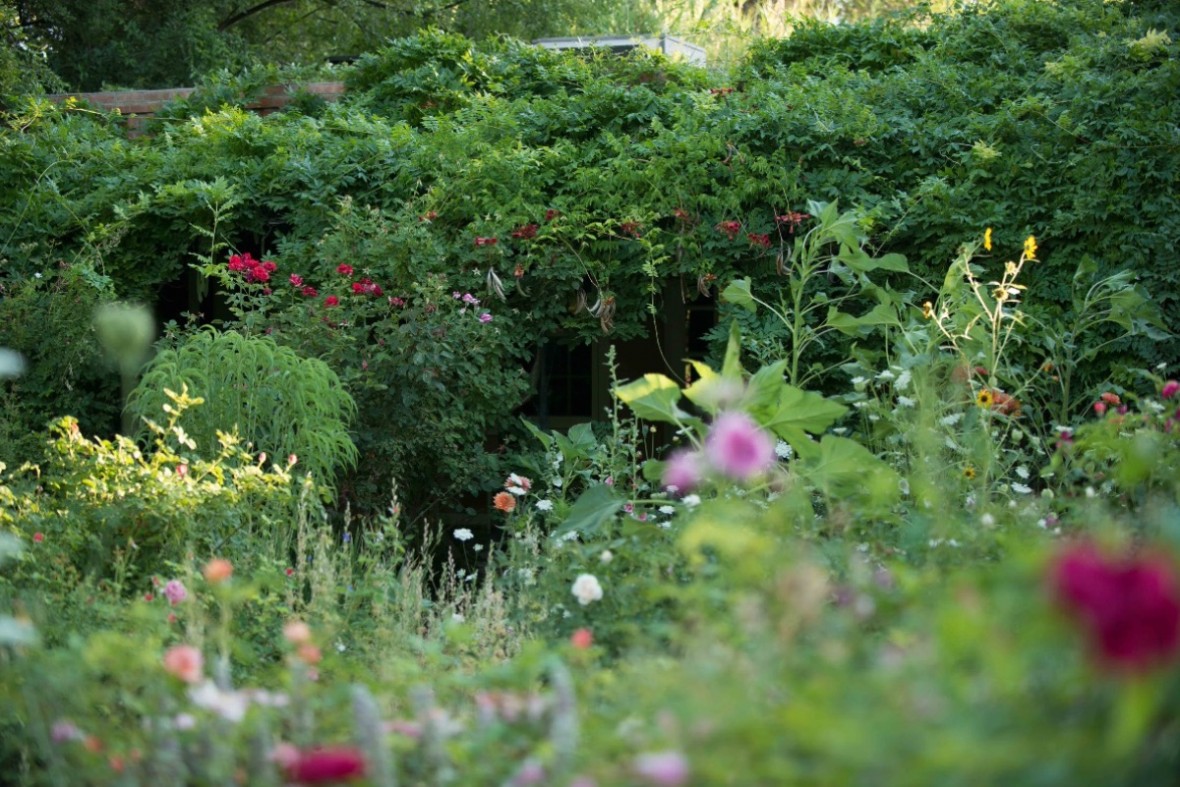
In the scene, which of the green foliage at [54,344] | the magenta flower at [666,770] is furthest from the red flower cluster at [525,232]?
the magenta flower at [666,770]

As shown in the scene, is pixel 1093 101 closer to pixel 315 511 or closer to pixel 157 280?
pixel 315 511

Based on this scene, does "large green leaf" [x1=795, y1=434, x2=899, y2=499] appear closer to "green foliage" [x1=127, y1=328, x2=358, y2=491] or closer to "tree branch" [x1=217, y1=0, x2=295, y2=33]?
"green foliage" [x1=127, y1=328, x2=358, y2=491]

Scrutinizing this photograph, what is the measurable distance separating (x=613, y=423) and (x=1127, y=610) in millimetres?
4107

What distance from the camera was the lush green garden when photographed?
151 centimetres

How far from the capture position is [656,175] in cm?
605

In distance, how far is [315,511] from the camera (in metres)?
4.30

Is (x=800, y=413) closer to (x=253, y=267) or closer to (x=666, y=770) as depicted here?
(x=666, y=770)

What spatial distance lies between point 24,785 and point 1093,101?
5215 millimetres

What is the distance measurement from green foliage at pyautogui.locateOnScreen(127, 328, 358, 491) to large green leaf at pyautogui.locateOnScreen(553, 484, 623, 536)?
4.65 feet

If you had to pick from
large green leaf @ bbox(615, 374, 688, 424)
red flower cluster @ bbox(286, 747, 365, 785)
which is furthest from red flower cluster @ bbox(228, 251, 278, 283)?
red flower cluster @ bbox(286, 747, 365, 785)

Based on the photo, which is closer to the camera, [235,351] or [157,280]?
[235,351]

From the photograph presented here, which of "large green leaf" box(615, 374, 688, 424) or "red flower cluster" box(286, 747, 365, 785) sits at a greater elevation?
"large green leaf" box(615, 374, 688, 424)

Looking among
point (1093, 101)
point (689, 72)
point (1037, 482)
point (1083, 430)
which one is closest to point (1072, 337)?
point (1037, 482)

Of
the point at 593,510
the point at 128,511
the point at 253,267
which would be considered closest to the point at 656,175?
the point at 253,267
